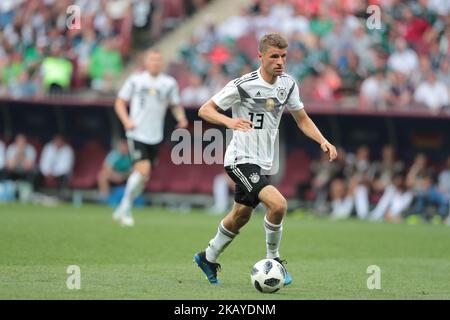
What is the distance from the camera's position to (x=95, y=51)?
25.8 m

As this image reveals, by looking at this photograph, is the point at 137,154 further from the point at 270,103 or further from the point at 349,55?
the point at 349,55

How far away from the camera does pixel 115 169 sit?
23.9 metres

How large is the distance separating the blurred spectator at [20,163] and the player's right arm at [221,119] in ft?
51.8

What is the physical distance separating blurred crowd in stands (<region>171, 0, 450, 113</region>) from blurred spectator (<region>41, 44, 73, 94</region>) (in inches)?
101

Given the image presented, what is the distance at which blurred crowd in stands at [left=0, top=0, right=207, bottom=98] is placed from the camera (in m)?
24.8

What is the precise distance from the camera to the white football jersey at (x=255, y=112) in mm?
9648

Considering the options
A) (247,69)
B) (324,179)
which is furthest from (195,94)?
(324,179)

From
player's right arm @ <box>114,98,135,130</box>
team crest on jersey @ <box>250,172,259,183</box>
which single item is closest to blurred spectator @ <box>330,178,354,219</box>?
player's right arm @ <box>114,98,135,130</box>

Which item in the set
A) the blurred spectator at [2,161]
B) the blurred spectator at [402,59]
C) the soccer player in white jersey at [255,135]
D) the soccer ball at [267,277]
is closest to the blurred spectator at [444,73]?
the blurred spectator at [402,59]

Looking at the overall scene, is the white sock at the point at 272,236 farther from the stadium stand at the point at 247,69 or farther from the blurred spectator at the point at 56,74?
the blurred spectator at the point at 56,74

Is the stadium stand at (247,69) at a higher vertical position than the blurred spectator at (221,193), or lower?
higher

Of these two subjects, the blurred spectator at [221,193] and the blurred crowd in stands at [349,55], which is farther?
the blurred spectator at [221,193]

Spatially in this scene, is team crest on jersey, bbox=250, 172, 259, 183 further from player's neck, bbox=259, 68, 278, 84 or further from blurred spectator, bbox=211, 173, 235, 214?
blurred spectator, bbox=211, 173, 235, 214
